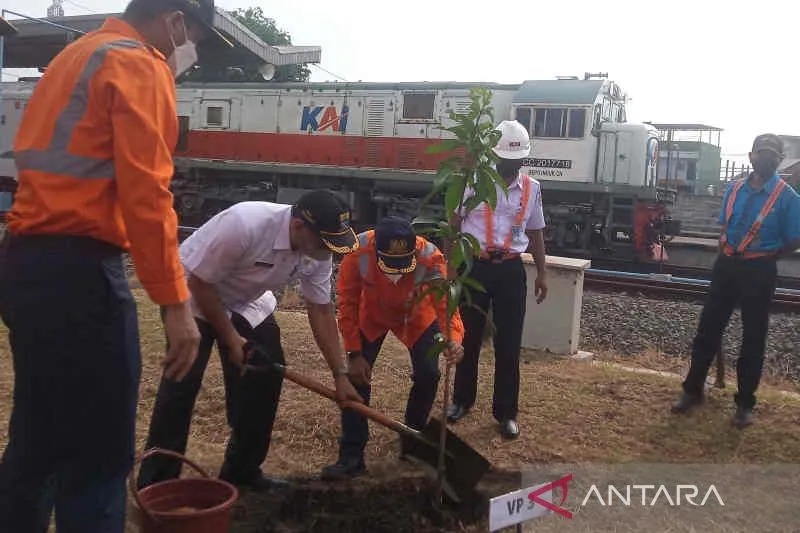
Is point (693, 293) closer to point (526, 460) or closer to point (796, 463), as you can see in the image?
point (796, 463)

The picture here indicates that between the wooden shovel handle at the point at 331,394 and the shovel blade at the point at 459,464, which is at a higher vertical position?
the wooden shovel handle at the point at 331,394

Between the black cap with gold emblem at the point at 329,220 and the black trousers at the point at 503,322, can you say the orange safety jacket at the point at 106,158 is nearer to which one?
the black cap with gold emblem at the point at 329,220

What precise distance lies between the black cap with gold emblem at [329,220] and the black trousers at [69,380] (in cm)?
100

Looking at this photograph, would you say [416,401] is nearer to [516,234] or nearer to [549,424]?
[549,424]

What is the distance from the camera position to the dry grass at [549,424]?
4.26m

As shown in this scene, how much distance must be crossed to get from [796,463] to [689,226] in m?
18.8

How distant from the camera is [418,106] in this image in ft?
54.4

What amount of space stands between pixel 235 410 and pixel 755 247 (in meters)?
3.41

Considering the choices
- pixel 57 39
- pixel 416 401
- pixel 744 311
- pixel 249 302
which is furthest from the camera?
pixel 57 39

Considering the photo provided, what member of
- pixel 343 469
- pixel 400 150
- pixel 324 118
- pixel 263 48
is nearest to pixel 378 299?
pixel 343 469

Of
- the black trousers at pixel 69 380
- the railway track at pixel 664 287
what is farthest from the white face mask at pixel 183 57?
the railway track at pixel 664 287

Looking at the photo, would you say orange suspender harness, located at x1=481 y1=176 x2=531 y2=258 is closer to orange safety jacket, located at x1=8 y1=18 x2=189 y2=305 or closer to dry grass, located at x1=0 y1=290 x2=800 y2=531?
dry grass, located at x1=0 y1=290 x2=800 y2=531

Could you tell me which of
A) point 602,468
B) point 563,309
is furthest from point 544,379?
point 602,468

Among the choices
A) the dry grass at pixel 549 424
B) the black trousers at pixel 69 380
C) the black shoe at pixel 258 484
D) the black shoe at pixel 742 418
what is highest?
the black trousers at pixel 69 380
